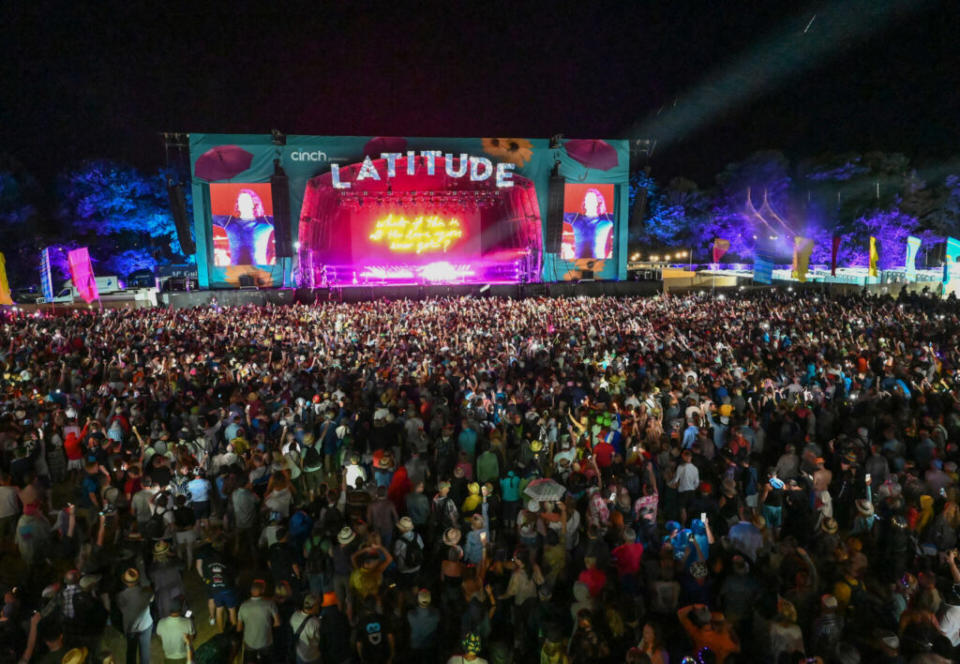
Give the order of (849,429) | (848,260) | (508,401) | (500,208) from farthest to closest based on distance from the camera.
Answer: (848,260) < (500,208) < (508,401) < (849,429)

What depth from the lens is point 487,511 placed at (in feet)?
17.5

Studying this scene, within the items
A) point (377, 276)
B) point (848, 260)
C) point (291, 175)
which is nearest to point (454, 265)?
point (377, 276)

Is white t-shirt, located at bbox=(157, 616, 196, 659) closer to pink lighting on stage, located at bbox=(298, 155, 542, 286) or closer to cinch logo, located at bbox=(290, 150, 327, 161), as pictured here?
pink lighting on stage, located at bbox=(298, 155, 542, 286)

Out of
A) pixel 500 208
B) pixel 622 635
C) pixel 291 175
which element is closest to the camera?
pixel 622 635

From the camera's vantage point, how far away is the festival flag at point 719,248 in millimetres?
44062

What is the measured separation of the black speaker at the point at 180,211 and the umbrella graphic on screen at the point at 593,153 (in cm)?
1919

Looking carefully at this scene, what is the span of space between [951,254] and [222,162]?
30630 millimetres

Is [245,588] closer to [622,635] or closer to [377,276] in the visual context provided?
[622,635]

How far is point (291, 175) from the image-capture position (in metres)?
28.0

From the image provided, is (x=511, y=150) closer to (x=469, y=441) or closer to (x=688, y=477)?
(x=469, y=441)

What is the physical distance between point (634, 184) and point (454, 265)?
2530cm

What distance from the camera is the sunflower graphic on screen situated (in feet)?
96.6

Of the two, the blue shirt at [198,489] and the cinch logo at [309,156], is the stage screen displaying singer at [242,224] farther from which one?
the blue shirt at [198,489]

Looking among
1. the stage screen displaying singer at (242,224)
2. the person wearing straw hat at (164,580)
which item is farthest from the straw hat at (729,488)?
the stage screen displaying singer at (242,224)
